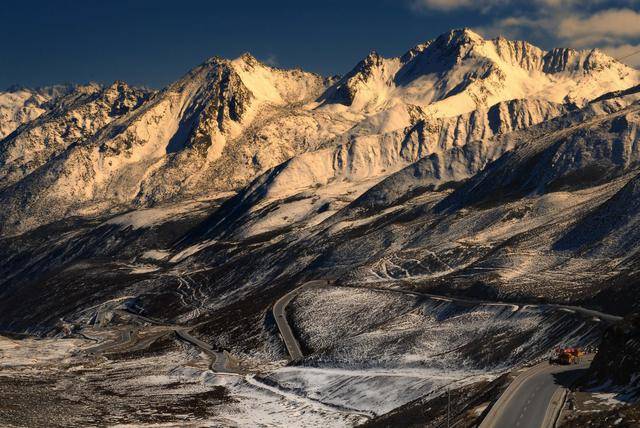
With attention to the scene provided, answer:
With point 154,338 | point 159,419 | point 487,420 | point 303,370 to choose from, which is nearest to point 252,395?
point 303,370

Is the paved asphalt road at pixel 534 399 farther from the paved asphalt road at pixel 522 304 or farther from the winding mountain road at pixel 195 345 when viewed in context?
the winding mountain road at pixel 195 345

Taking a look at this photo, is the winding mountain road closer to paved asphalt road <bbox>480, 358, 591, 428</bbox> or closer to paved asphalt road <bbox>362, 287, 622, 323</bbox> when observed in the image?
paved asphalt road <bbox>362, 287, 622, 323</bbox>

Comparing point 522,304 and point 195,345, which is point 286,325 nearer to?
point 195,345

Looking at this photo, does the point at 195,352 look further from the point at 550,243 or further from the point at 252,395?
the point at 550,243

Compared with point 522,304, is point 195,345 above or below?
above

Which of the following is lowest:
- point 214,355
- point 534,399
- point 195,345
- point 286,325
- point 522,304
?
point 534,399

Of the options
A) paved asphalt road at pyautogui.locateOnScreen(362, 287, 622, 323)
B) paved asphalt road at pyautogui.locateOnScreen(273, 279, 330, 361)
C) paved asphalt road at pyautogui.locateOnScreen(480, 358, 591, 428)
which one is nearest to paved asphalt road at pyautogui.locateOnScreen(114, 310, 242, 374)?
paved asphalt road at pyautogui.locateOnScreen(273, 279, 330, 361)

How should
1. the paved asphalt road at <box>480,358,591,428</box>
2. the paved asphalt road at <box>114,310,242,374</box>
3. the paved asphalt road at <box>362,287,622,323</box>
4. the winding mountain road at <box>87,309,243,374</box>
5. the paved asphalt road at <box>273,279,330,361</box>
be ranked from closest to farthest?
the paved asphalt road at <box>480,358,591,428</box> < the paved asphalt road at <box>362,287,622,323</box> < the paved asphalt road at <box>114,310,242,374</box> < the winding mountain road at <box>87,309,243,374</box> < the paved asphalt road at <box>273,279,330,361</box>

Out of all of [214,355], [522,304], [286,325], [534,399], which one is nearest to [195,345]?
[214,355]

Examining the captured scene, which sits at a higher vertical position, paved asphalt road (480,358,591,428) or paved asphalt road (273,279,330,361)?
paved asphalt road (273,279,330,361)
